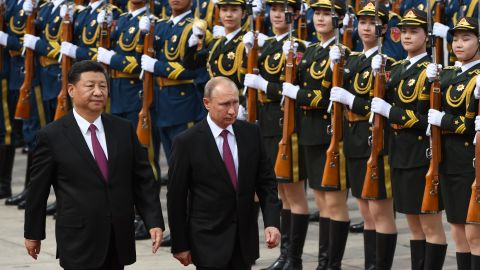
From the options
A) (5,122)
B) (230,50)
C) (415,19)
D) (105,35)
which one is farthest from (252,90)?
(5,122)

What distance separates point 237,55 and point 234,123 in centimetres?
349

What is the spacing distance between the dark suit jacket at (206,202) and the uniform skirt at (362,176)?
227 centimetres

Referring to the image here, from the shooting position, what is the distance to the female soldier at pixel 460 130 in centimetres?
943

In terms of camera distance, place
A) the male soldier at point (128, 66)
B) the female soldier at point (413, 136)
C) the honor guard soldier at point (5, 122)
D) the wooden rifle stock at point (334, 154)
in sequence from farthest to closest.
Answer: the honor guard soldier at point (5, 122)
the male soldier at point (128, 66)
the wooden rifle stock at point (334, 154)
the female soldier at point (413, 136)

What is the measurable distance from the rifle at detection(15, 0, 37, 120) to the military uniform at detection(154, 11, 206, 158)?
2065 millimetres

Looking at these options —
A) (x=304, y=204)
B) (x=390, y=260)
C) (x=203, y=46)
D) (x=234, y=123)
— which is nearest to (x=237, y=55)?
(x=203, y=46)

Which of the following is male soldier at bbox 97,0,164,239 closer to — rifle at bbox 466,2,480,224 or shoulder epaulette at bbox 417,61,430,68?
shoulder epaulette at bbox 417,61,430,68

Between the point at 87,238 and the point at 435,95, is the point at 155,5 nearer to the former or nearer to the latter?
the point at 435,95

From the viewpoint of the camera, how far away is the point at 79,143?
802 centimetres

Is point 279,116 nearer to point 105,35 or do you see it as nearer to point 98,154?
point 105,35

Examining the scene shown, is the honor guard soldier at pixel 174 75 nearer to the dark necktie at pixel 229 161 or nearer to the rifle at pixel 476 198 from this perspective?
the rifle at pixel 476 198

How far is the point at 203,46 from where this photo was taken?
484 inches

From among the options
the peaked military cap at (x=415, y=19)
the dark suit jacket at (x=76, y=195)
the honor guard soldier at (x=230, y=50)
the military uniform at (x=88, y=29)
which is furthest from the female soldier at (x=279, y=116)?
the dark suit jacket at (x=76, y=195)

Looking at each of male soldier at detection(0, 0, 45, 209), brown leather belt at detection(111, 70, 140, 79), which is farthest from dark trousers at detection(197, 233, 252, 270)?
male soldier at detection(0, 0, 45, 209)
